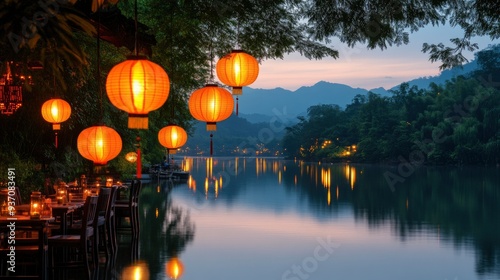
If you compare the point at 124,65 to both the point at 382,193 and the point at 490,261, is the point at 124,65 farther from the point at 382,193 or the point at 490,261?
the point at 382,193

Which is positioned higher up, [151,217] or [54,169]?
[54,169]

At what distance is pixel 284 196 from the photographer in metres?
25.8

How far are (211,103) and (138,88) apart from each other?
225cm

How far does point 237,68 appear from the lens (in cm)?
746

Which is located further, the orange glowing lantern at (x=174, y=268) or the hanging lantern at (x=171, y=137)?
the hanging lantern at (x=171, y=137)

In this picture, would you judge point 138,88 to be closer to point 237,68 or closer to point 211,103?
point 211,103

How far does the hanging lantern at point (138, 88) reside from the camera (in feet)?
16.5

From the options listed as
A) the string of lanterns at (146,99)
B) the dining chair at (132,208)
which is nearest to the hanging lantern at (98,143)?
the string of lanterns at (146,99)

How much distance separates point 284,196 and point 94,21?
63.0 ft

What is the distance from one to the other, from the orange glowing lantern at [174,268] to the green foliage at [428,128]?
52719mm

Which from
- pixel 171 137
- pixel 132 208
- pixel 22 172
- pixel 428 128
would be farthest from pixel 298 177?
pixel 171 137

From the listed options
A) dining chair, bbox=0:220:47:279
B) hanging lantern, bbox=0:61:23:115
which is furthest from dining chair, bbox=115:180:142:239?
dining chair, bbox=0:220:47:279

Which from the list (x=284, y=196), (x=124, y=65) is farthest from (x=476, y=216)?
(x=124, y=65)

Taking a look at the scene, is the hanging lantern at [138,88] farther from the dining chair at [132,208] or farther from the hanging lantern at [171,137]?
the dining chair at [132,208]
